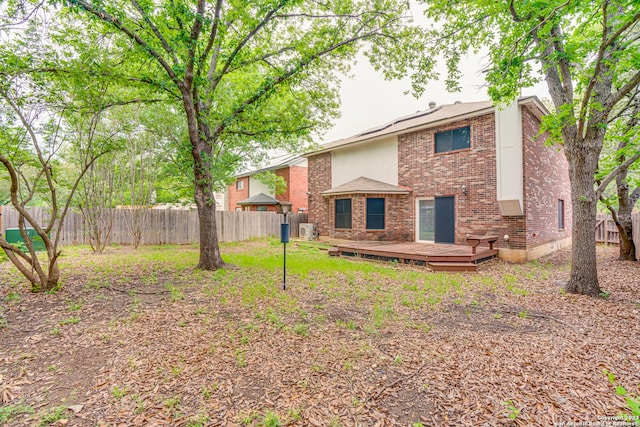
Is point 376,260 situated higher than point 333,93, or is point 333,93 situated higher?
point 333,93

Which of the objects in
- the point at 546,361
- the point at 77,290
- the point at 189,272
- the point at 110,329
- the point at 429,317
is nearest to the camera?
the point at 546,361

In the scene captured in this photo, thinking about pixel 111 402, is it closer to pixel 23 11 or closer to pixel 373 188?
pixel 23 11

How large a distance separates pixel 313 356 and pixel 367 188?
9885 mm

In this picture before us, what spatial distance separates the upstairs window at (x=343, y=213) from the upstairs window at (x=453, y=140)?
15.1 feet

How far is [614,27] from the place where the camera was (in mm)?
4871

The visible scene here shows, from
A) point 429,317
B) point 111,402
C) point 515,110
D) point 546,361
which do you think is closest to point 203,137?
point 111,402

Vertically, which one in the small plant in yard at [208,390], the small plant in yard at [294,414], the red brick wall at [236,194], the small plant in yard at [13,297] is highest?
the red brick wall at [236,194]

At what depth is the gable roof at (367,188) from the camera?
12008 mm

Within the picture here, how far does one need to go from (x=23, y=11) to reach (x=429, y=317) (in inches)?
335

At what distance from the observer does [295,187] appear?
1991 centimetres

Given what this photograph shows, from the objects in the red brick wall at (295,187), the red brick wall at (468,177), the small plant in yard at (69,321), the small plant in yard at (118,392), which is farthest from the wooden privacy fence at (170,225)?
the small plant in yard at (118,392)

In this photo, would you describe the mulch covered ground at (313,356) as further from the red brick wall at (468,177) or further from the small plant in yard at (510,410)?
the red brick wall at (468,177)

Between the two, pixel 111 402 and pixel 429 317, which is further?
pixel 429 317

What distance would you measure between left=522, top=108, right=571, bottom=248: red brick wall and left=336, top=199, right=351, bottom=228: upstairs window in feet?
22.5
